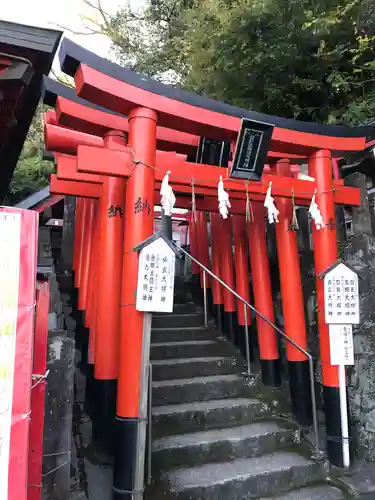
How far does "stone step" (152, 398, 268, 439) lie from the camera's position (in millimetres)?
5223

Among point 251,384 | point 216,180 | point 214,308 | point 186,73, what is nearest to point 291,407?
point 251,384

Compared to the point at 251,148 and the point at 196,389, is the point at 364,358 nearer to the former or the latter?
the point at 196,389

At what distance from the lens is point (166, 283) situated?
4074mm

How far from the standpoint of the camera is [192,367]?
643 centimetres

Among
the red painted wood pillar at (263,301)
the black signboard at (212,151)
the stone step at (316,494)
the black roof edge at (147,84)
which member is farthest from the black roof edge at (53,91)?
the stone step at (316,494)

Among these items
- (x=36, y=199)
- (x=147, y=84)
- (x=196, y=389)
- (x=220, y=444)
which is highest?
(x=36, y=199)

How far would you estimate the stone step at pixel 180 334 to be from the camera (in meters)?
7.26

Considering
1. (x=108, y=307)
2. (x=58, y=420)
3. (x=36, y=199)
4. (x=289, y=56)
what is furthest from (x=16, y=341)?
(x=36, y=199)

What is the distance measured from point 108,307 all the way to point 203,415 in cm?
204

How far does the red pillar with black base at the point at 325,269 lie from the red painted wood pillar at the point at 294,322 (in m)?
0.30

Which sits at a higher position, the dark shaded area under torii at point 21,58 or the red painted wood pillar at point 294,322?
the dark shaded area under torii at point 21,58

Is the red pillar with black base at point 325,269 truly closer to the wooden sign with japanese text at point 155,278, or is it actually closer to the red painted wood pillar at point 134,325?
the wooden sign with japanese text at point 155,278

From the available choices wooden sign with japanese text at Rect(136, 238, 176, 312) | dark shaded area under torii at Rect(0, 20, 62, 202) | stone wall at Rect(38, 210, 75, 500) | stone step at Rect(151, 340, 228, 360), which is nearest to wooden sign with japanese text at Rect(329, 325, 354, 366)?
stone step at Rect(151, 340, 228, 360)

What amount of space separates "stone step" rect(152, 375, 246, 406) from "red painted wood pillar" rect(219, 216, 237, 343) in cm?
140
